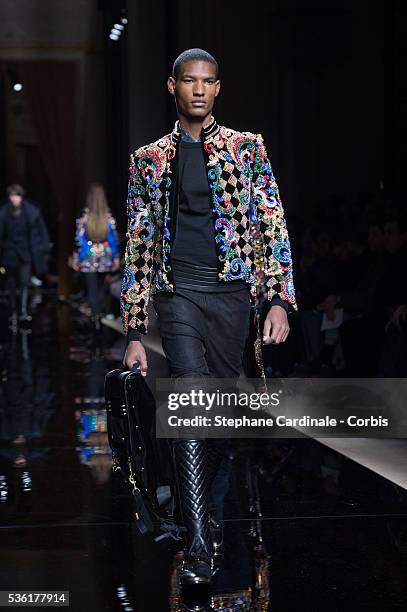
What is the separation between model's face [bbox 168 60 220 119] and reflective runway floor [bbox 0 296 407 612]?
113 centimetres

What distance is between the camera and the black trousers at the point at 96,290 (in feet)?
42.1

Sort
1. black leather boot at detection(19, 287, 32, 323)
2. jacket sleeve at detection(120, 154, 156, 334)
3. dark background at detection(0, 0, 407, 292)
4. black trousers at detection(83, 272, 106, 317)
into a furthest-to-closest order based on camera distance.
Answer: black leather boot at detection(19, 287, 32, 323), black trousers at detection(83, 272, 106, 317), dark background at detection(0, 0, 407, 292), jacket sleeve at detection(120, 154, 156, 334)

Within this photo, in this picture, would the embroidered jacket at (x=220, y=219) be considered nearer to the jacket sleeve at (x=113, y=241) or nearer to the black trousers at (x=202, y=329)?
the black trousers at (x=202, y=329)

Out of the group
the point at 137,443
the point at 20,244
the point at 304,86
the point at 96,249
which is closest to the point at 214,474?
the point at 137,443

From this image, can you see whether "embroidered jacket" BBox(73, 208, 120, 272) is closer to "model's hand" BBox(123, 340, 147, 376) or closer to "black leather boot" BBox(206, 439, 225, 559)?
"black leather boot" BBox(206, 439, 225, 559)

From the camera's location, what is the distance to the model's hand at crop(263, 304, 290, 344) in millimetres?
3689

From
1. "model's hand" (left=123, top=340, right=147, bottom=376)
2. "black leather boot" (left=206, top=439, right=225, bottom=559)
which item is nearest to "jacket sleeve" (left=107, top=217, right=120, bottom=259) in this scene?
"black leather boot" (left=206, top=439, right=225, bottom=559)

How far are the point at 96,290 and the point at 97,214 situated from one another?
75 cm

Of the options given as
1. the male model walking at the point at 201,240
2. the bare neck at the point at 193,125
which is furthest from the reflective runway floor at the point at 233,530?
the bare neck at the point at 193,125

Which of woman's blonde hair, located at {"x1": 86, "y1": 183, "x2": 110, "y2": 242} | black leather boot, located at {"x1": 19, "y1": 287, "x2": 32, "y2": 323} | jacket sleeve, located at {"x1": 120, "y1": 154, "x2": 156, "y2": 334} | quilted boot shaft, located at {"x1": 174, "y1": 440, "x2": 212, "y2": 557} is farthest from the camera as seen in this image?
black leather boot, located at {"x1": 19, "y1": 287, "x2": 32, "y2": 323}

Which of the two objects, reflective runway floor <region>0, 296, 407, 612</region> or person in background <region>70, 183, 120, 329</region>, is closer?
reflective runway floor <region>0, 296, 407, 612</region>

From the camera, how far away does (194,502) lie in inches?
143

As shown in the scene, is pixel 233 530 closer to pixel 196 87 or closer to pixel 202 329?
pixel 202 329

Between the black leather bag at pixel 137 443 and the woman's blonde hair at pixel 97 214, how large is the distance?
350 inches
